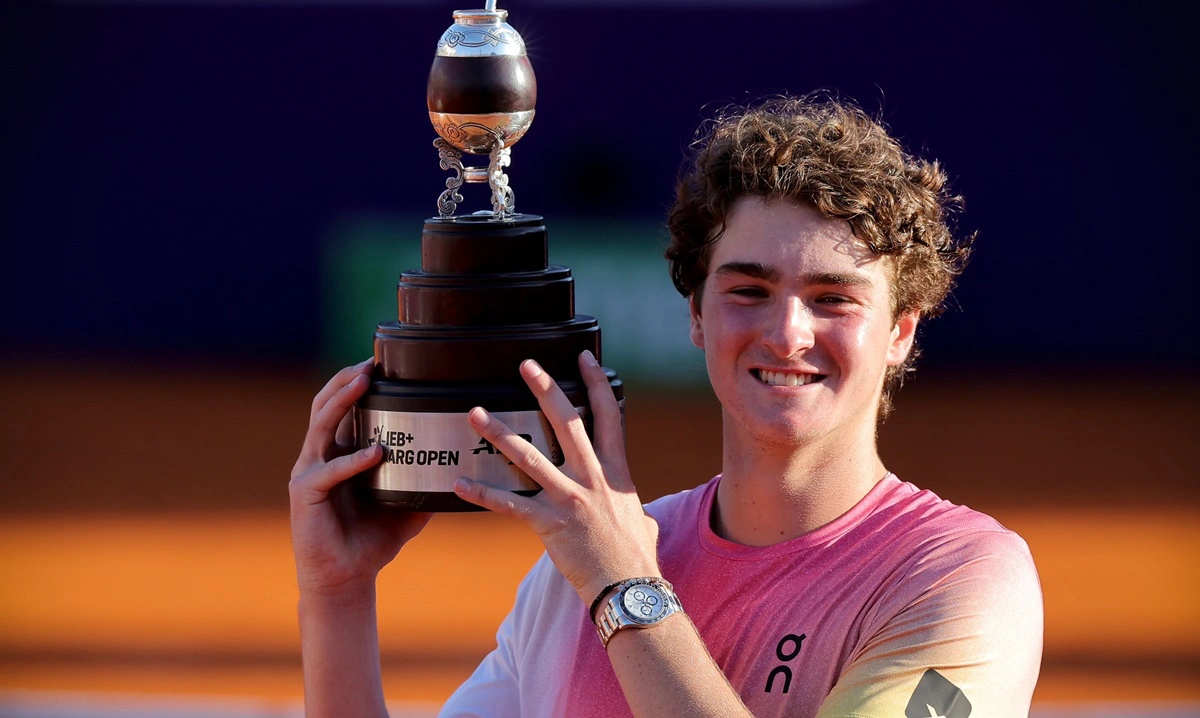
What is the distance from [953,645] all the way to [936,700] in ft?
0.28

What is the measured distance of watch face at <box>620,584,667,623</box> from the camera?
2.18m

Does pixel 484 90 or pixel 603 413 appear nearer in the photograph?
pixel 603 413

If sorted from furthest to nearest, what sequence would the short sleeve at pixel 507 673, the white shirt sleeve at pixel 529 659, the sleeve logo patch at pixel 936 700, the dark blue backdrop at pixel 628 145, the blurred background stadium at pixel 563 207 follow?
the dark blue backdrop at pixel 628 145 < the blurred background stadium at pixel 563 207 < the short sleeve at pixel 507 673 < the white shirt sleeve at pixel 529 659 < the sleeve logo patch at pixel 936 700

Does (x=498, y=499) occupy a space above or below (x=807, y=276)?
below

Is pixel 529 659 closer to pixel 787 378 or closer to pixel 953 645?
pixel 787 378

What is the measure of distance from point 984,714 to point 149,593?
27.4 feet

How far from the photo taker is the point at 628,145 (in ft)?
46.6

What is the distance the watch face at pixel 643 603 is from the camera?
7.15ft

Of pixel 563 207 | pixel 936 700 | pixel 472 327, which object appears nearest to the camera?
pixel 936 700

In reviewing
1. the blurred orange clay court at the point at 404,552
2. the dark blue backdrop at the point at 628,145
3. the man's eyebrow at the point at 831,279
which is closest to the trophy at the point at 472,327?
the man's eyebrow at the point at 831,279

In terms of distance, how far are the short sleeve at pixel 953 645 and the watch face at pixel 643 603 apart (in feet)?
0.95

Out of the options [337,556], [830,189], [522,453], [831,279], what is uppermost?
[830,189]

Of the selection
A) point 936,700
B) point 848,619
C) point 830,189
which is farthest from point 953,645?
point 830,189

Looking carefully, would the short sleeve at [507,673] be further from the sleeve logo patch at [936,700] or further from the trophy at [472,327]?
the sleeve logo patch at [936,700]
